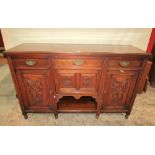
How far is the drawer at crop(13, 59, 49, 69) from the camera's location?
1.17m

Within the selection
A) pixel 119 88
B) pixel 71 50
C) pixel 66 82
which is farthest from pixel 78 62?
pixel 119 88

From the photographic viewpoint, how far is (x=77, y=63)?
1.18 m

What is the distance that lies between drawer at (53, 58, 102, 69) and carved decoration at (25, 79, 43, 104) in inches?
11.9

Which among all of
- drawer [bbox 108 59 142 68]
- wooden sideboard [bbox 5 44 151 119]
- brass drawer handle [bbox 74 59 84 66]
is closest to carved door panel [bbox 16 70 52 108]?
wooden sideboard [bbox 5 44 151 119]

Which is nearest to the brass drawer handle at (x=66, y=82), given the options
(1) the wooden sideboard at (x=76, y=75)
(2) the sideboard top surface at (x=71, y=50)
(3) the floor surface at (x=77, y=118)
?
(1) the wooden sideboard at (x=76, y=75)

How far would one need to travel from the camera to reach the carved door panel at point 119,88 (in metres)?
1.27

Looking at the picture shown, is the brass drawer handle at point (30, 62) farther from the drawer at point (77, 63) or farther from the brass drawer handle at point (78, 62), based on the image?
the brass drawer handle at point (78, 62)

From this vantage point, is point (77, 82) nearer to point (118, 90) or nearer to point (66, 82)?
point (66, 82)

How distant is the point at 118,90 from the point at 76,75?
52 centimetres

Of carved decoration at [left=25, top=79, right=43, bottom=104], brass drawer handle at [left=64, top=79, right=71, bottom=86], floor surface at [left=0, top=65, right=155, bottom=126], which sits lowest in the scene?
floor surface at [left=0, top=65, right=155, bottom=126]

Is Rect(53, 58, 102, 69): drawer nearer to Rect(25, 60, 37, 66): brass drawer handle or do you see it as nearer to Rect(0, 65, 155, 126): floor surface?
Rect(25, 60, 37, 66): brass drawer handle
